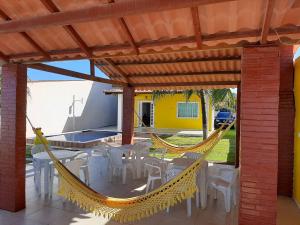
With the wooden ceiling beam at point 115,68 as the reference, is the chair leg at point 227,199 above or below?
below

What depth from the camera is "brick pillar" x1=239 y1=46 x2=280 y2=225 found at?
9.46 feet

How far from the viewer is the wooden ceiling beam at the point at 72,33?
262cm

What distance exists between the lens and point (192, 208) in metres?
4.48

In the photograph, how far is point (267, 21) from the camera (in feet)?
7.95

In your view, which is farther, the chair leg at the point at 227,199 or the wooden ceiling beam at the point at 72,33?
the chair leg at the point at 227,199

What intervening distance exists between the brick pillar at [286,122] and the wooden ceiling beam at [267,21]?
2550 millimetres

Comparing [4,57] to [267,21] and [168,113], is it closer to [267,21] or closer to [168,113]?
[267,21]

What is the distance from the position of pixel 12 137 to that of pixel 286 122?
5.07 meters

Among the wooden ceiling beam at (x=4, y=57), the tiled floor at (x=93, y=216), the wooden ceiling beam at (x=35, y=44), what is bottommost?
the tiled floor at (x=93, y=216)

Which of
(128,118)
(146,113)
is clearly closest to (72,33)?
(128,118)

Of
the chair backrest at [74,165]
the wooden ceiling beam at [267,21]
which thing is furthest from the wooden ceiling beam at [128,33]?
the chair backrest at [74,165]

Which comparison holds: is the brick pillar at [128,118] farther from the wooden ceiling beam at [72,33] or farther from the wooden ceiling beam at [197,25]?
the wooden ceiling beam at [197,25]

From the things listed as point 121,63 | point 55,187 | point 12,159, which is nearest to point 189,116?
point 121,63

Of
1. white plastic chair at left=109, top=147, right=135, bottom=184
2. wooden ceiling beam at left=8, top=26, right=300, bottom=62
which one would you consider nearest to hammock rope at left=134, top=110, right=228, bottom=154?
white plastic chair at left=109, top=147, right=135, bottom=184
